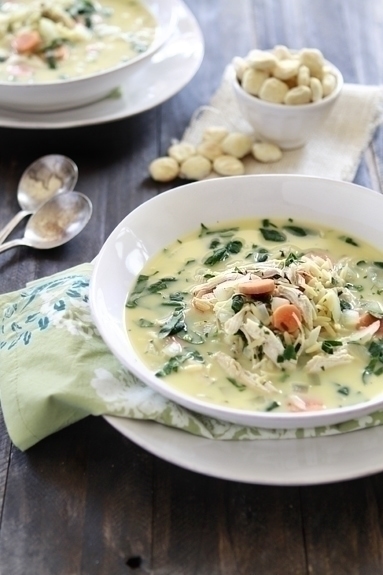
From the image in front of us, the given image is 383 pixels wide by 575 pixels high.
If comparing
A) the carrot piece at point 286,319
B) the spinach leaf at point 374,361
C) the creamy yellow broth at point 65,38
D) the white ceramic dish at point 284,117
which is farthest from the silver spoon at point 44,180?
the spinach leaf at point 374,361

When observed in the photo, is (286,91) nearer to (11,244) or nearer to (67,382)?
(11,244)

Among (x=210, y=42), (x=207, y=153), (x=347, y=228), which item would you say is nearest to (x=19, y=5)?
(x=210, y=42)

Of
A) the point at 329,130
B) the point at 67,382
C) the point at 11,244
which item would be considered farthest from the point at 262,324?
the point at 329,130

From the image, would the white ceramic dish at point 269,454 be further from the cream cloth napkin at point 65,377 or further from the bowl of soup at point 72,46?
the bowl of soup at point 72,46

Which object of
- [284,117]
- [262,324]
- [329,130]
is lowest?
[329,130]

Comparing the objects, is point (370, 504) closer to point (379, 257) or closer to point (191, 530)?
point (191, 530)

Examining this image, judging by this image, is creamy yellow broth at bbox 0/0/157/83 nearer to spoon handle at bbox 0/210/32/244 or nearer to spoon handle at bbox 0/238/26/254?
spoon handle at bbox 0/210/32/244

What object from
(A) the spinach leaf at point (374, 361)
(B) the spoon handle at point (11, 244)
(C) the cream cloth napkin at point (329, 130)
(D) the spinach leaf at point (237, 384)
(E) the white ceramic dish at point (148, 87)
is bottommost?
(C) the cream cloth napkin at point (329, 130)
